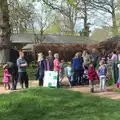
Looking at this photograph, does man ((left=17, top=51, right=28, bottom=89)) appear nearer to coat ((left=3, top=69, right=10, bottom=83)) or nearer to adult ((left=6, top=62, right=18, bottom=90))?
adult ((left=6, top=62, right=18, bottom=90))

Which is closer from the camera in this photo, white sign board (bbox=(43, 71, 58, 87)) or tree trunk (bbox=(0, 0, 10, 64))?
white sign board (bbox=(43, 71, 58, 87))

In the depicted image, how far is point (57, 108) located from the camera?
377 inches

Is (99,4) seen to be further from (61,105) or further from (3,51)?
(61,105)

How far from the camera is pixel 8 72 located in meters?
15.9

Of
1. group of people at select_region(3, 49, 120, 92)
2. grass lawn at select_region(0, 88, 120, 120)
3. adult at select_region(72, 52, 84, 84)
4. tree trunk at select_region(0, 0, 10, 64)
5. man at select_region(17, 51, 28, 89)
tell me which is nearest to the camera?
grass lawn at select_region(0, 88, 120, 120)

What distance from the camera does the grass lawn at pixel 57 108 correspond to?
8.49m

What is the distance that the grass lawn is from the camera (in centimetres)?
849

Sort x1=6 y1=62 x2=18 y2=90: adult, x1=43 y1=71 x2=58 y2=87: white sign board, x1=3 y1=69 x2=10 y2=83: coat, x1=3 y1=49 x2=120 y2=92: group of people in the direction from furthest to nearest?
1. x1=3 y1=69 x2=10 y2=83: coat
2. x1=6 y1=62 x2=18 y2=90: adult
3. x1=43 y1=71 x2=58 y2=87: white sign board
4. x1=3 y1=49 x2=120 y2=92: group of people

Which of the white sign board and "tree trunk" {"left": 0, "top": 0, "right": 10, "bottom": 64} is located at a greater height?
"tree trunk" {"left": 0, "top": 0, "right": 10, "bottom": 64}

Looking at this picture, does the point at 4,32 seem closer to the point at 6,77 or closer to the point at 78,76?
the point at 6,77

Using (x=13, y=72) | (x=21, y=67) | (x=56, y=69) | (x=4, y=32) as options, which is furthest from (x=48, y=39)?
(x=21, y=67)

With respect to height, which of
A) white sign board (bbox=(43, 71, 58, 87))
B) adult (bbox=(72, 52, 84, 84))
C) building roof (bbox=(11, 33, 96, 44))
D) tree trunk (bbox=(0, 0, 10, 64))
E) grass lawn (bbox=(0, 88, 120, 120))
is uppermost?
building roof (bbox=(11, 33, 96, 44))

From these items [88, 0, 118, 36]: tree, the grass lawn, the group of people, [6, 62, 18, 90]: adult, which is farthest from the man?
[88, 0, 118, 36]: tree

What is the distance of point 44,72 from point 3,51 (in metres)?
8.61
